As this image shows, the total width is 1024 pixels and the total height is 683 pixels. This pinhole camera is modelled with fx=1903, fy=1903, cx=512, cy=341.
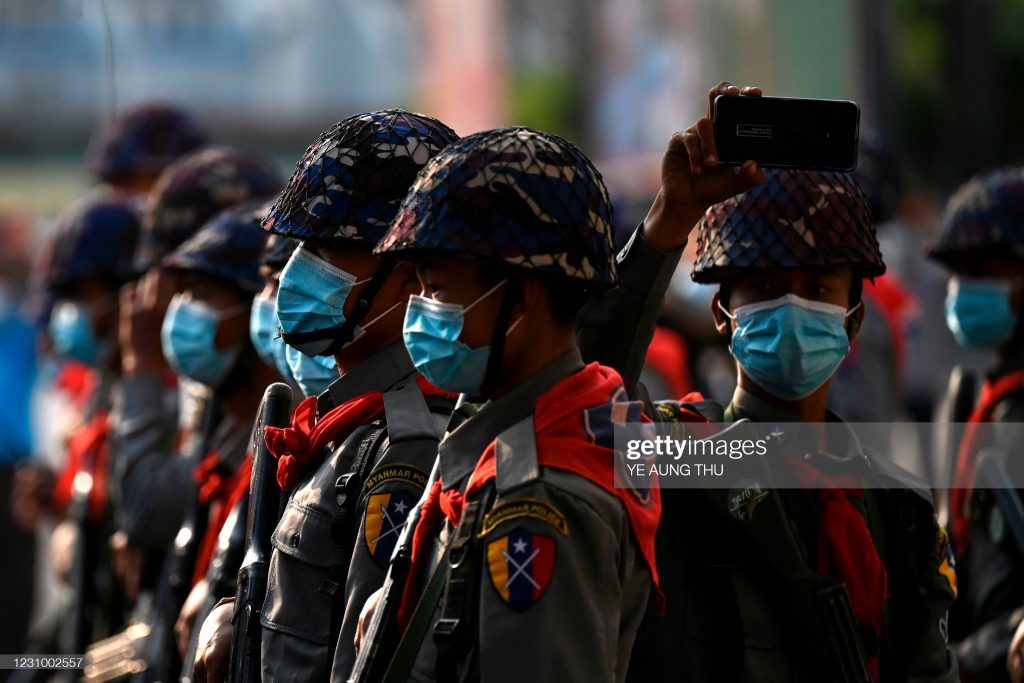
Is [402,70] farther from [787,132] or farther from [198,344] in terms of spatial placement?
[787,132]

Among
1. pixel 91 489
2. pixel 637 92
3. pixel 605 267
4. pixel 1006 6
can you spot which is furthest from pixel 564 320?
pixel 637 92

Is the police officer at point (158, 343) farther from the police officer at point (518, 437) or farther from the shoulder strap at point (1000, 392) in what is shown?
the police officer at point (518, 437)

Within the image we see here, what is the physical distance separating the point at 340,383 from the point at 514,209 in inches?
33.8

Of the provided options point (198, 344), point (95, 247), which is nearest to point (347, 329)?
point (198, 344)

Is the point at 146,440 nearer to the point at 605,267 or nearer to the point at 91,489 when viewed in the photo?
the point at 91,489

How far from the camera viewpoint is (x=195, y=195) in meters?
6.64

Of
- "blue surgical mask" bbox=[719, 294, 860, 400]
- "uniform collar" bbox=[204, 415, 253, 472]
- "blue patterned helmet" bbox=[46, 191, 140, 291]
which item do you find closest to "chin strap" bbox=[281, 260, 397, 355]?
"blue surgical mask" bbox=[719, 294, 860, 400]

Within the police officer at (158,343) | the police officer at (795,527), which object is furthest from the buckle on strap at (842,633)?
the police officer at (158,343)

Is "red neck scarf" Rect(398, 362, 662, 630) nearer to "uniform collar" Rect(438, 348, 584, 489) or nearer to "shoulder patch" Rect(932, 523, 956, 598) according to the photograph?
"uniform collar" Rect(438, 348, 584, 489)

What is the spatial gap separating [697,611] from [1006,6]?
17880 millimetres

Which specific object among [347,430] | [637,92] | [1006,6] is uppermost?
[347,430]

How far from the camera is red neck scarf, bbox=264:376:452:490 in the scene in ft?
12.4

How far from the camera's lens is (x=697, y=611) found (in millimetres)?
3988

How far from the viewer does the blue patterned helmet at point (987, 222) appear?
5.80m
